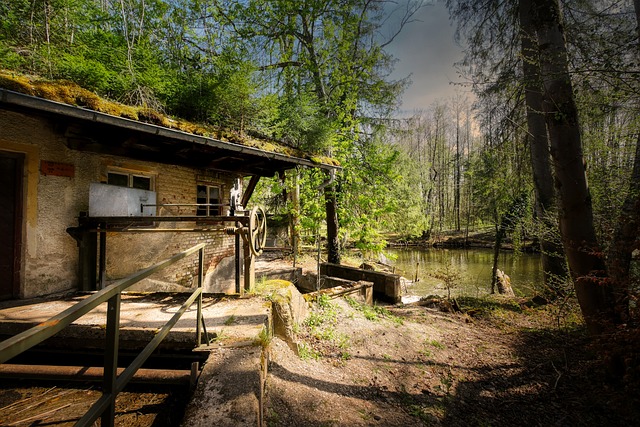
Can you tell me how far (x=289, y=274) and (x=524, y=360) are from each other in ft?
21.2

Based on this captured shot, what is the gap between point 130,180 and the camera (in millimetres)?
5320

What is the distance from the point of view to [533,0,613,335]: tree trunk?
3951mm

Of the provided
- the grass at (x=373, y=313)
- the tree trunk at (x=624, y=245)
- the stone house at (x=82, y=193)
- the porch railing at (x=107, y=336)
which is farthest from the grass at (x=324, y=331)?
the tree trunk at (x=624, y=245)

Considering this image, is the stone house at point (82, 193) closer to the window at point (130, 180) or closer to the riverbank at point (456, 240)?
the window at point (130, 180)

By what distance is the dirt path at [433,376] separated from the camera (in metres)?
3.04

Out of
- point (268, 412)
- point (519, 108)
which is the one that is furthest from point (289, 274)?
point (519, 108)

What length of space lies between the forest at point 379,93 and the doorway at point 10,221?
140 centimetres

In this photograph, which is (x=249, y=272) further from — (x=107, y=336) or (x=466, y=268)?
(x=466, y=268)

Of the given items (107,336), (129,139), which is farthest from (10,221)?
(107,336)

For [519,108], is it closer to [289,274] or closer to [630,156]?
[630,156]

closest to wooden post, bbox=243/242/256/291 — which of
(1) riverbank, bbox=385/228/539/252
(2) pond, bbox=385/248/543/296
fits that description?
(2) pond, bbox=385/248/543/296

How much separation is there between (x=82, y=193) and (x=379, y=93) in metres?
10.4

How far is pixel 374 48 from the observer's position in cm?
1079

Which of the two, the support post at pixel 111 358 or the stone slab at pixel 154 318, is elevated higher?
the support post at pixel 111 358
